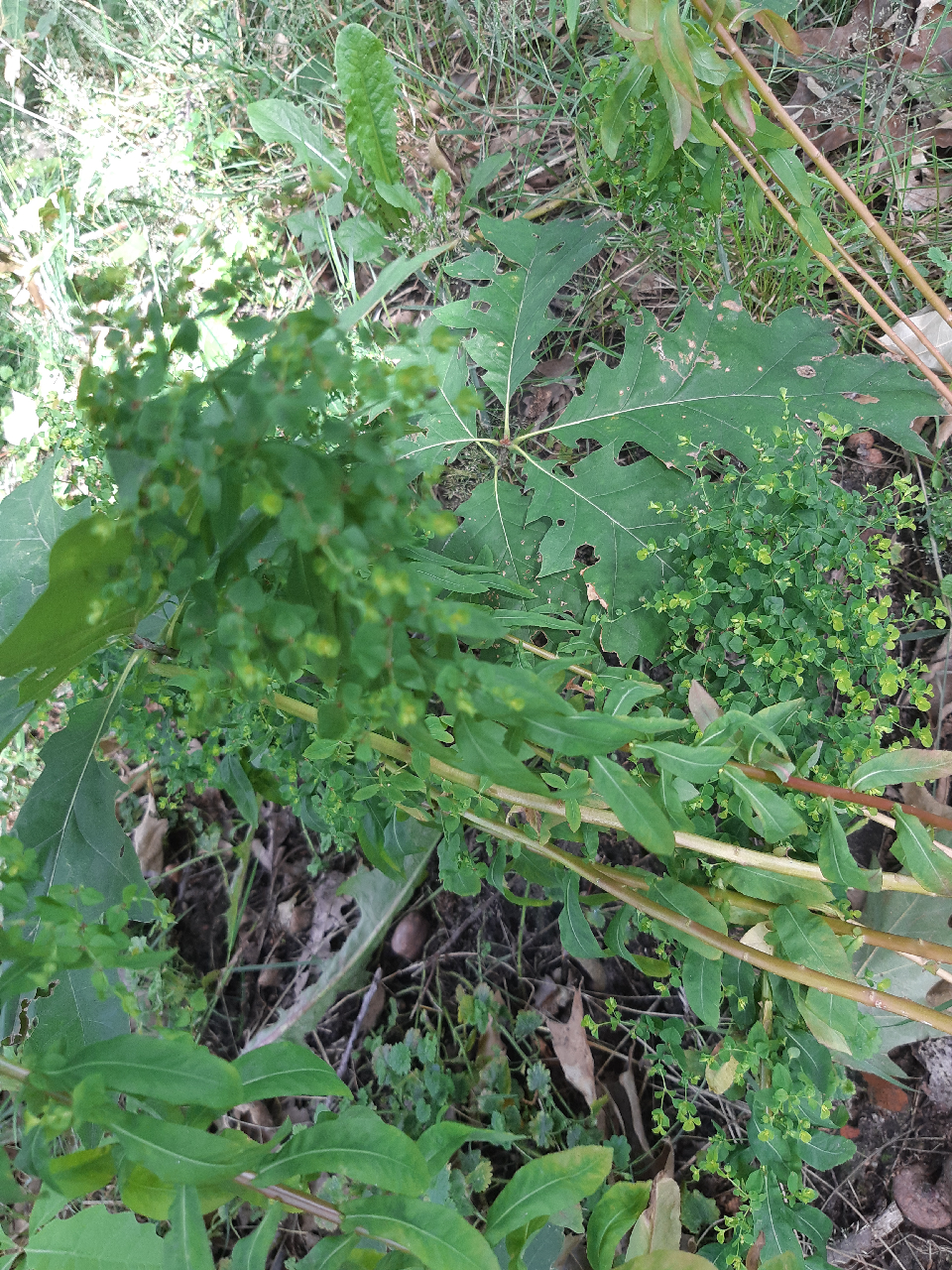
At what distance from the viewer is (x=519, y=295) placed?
2.41 meters

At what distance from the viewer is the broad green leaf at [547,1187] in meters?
1.43

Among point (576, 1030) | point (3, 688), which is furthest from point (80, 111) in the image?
point (576, 1030)

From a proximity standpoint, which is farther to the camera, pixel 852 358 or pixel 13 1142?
pixel 13 1142

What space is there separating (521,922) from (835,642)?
1153 mm

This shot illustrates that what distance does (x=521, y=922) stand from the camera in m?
2.30

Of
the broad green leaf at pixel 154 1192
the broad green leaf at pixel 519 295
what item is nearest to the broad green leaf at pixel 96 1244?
the broad green leaf at pixel 154 1192

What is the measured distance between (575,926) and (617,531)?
0.95 metres

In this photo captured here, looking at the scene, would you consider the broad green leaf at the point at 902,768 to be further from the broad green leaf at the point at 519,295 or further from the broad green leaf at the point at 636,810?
the broad green leaf at the point at 519,295

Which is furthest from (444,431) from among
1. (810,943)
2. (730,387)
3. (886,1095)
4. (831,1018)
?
(886,1095)

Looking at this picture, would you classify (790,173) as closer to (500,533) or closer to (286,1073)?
(500,533)

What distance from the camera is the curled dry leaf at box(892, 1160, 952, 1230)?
6.58 feet

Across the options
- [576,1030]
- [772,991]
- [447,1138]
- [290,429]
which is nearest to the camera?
[290,429]

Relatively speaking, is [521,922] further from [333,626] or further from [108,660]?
[333,626]

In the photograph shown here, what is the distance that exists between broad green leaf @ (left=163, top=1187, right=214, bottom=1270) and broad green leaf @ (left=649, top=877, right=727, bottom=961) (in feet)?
2.93
